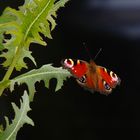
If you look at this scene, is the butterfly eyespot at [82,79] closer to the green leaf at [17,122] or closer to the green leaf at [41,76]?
the green leaf at [41,76]

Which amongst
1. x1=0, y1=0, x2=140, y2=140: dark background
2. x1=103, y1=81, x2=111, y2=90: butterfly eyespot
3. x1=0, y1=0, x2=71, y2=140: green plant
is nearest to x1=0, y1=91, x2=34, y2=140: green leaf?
x1=0, y1=0, x2=71, y2=140: green plant

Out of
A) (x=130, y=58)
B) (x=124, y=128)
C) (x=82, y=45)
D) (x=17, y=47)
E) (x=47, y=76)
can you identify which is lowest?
(x=124, y=128)

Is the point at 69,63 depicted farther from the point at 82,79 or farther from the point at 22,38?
the point at 22,38

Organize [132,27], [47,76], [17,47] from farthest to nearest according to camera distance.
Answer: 1. [132,27]
2. [47,76]
3. [17,47]

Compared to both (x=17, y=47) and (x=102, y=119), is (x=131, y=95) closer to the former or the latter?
(x=102, y=119)

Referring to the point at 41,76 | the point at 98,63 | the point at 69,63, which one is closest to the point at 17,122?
the point at 41,76

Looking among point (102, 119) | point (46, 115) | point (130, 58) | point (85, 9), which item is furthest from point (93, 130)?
point (85, 9)

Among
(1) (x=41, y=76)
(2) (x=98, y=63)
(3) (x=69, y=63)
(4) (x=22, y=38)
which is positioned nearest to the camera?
(4) (x=22, y=38)
